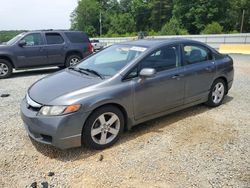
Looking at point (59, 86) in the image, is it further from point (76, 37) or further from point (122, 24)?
point (122, 24)

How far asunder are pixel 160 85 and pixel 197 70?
1080mm

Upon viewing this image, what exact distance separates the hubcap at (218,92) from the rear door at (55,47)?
23.4 ft

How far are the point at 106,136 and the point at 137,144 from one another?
1.65ft

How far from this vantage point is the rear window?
1176 centimetres

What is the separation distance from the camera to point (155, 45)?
4.84 meters

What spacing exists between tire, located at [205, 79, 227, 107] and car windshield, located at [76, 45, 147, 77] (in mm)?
2029

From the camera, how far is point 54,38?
1128 centimetres


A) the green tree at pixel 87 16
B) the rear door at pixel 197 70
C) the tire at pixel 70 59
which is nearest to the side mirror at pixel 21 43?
the tire at pixel 70 59

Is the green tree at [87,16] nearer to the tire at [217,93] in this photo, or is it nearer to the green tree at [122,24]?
the green tree at [122,24]

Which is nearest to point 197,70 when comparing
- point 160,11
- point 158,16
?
point 158,16

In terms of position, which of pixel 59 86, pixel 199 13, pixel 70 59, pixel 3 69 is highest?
pixel 199 13

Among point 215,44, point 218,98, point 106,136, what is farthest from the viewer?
point 215,44

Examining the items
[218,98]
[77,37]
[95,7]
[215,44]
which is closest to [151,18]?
[95,7]

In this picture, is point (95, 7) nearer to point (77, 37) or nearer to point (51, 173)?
point (77, 37)
